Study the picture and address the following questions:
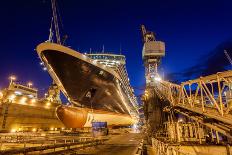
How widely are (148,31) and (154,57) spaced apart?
40.3 feet

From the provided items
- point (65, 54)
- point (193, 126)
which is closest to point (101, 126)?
point (65, 54)

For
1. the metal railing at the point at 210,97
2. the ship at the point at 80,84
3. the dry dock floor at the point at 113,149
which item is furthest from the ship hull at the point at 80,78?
the metal railing at the point at 210,97

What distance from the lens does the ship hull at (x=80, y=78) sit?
25734 mm

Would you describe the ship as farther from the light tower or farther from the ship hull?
the light tower

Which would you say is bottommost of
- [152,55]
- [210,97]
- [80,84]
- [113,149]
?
[113,149]

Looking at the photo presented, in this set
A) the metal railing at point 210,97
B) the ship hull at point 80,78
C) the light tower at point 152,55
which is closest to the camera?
the metal railing at point 210,97

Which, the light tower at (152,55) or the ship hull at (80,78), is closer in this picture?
the ship hull at (80,78)

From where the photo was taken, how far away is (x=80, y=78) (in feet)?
90.5

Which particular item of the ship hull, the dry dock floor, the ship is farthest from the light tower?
the dry dock floor

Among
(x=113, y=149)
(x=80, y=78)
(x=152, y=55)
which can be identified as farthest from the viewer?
(x=152, y=55)

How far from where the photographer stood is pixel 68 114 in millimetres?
23219

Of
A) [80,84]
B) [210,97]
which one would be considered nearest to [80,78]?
[80,84]

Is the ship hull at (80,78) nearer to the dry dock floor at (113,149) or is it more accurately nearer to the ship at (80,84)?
the ship at (80,84)

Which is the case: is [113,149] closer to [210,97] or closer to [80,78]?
[210,97]
